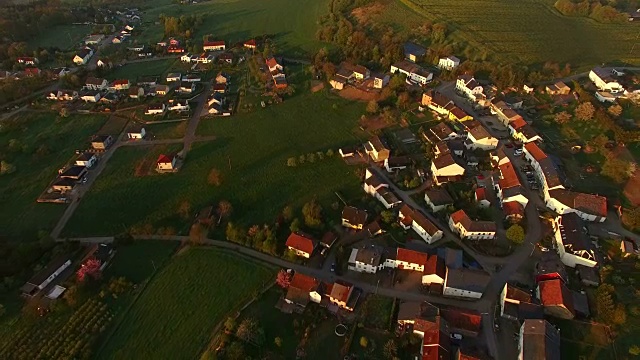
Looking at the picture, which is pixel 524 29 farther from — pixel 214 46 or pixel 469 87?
pixel 214 46

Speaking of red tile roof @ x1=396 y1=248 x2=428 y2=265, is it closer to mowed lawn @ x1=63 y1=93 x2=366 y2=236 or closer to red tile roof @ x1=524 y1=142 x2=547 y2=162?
mowed lawn @ x1=63 y1=93 x2=366 y2=236

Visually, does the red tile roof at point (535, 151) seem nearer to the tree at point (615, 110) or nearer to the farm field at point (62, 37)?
the tree at point (615, 110)

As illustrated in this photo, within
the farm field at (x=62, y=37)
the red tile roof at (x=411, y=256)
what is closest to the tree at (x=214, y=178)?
the red tile roof at (x=411, y=256)

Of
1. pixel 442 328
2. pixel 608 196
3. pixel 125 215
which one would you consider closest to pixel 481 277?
pixel 442 328

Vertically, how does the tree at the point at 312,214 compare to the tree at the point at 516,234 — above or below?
below

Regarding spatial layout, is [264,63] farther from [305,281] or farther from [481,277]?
[481,277]

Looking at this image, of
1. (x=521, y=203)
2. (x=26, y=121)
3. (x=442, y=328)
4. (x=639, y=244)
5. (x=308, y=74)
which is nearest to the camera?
(x=442, y=328)
